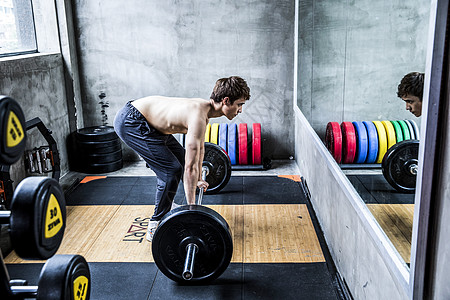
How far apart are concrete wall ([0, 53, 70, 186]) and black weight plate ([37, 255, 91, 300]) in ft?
7.44

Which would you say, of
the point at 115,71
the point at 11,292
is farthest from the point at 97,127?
the point at 11,292

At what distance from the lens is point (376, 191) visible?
200 cm

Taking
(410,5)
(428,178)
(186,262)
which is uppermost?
(410,5)

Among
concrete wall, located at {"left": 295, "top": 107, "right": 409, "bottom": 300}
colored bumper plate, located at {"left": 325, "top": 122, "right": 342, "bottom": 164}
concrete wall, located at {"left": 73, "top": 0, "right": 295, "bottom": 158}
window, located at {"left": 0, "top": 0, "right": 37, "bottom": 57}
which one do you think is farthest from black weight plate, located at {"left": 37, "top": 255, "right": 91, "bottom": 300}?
concrete wall, located at {"left": 73, "top": 0, "right": 295, "bottom": 158}

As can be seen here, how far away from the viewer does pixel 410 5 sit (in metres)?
1.58

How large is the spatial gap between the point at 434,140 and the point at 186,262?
55.3 inches

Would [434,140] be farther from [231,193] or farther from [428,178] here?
[231,193]

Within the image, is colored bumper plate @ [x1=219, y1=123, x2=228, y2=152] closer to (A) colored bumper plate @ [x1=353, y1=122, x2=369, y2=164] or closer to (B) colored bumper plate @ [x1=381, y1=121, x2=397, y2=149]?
(A) colored bumper plate @ [x1=353, y1=122, x2=369, y2=164]

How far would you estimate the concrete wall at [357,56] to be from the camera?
1614mm

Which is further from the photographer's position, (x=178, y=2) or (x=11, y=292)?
(x=178, y=2)

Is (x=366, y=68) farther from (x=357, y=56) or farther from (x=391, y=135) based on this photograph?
(x=391, y=135)

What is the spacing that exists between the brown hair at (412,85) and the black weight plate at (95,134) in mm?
3334

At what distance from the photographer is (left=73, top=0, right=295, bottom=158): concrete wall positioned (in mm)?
4473

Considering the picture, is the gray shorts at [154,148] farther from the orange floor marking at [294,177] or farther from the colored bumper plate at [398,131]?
the orange floor marking at [294,177]
